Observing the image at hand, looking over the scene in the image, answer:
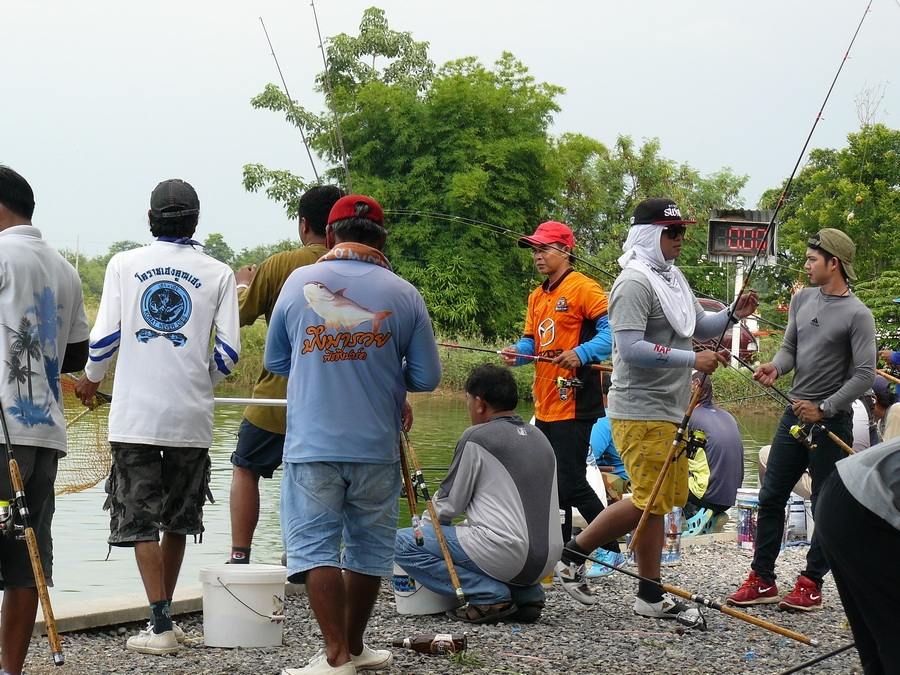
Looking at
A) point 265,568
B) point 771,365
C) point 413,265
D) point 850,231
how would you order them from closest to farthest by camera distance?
1. point 265,568
2. point 771,365
3. point 850,231
4. point 413,265

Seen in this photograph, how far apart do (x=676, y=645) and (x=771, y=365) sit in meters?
1.53

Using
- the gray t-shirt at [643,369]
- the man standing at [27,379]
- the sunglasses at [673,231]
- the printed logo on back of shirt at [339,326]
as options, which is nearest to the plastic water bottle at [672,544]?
the gray t-shirt at [643,369]

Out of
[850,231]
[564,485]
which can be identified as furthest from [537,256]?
[850,231]

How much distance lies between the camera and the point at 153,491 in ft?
16.1

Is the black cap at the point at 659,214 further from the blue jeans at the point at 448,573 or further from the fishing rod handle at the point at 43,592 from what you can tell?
the fishing rod handle at the point at 43,592

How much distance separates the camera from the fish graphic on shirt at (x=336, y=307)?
4480 mm

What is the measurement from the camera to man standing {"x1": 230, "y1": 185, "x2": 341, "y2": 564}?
569cm

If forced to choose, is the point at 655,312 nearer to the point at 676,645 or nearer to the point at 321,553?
the point at 676,645

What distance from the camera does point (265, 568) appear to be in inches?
203

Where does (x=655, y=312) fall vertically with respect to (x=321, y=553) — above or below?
above

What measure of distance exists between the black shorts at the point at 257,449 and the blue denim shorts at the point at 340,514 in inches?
47.1

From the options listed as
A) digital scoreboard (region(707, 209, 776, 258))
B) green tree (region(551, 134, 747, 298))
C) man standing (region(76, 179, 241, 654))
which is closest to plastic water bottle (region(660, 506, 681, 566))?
man standing (region(76, 179, 241, 654))

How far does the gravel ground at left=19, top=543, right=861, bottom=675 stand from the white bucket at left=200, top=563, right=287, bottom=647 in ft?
0.21

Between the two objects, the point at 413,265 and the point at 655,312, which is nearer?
the point at 655,312
